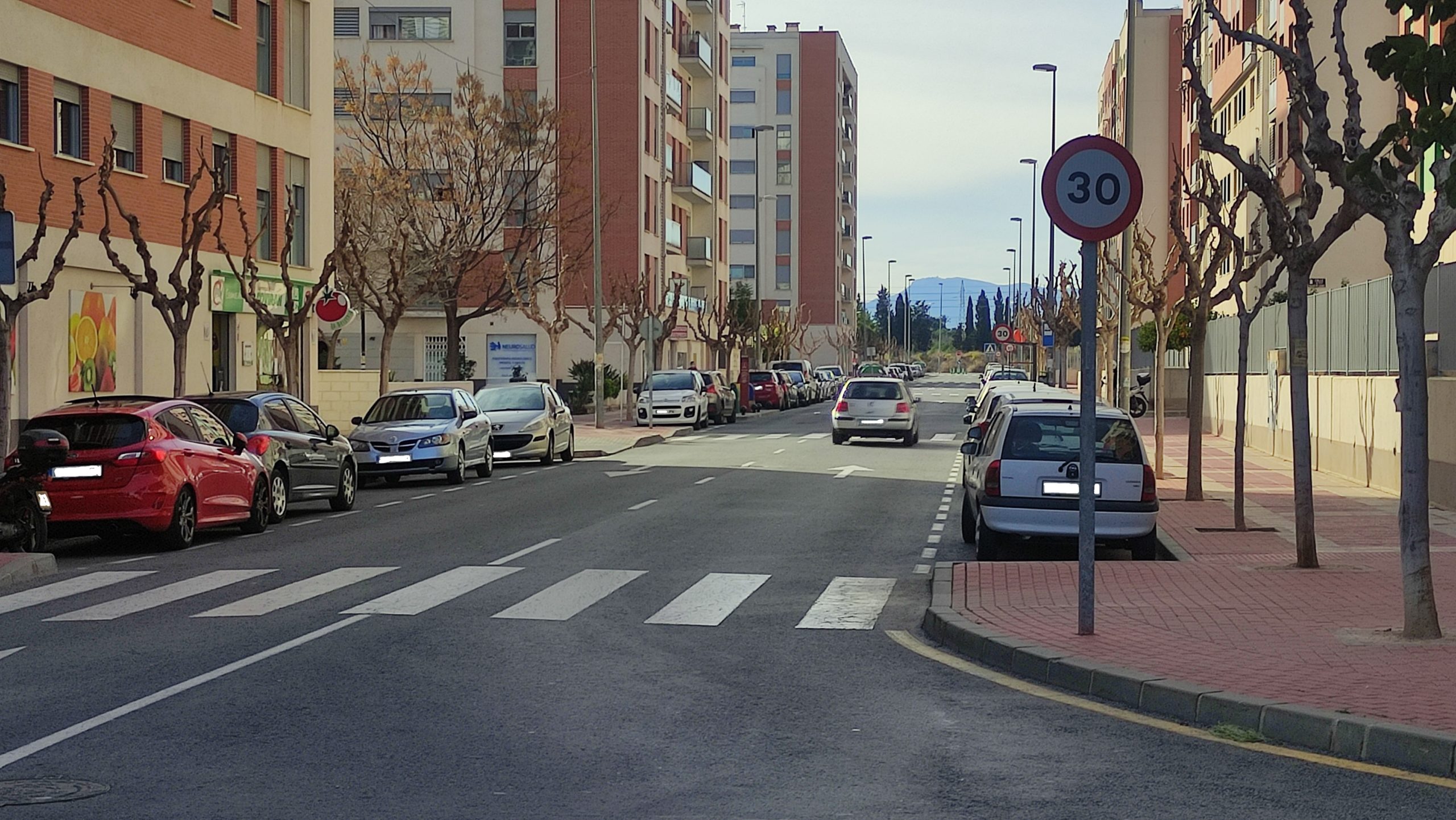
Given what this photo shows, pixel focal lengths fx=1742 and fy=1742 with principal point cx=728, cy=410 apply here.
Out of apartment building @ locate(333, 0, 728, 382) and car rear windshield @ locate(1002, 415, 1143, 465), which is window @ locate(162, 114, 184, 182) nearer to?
car rear windshield @ locate(1002, 415, 1143, 465)

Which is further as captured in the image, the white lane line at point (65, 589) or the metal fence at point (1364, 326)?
the metal fence at point (1364, 326)

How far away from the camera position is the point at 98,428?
17.2 meters

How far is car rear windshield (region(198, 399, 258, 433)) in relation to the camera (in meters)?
21.0

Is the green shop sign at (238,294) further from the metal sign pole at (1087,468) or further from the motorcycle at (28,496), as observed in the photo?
the metal sign pole at (1087,468)

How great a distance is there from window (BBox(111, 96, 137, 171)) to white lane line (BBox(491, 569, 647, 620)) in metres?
18.8

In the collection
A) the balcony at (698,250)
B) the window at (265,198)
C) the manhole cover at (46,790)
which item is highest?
the balcony at (698,250)

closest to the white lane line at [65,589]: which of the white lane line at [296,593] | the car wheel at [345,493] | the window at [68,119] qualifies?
the white lane line at [296,593]

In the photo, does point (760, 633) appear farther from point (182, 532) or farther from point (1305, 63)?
point (182, 532)

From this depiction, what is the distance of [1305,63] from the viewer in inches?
478

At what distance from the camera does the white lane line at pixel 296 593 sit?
41.2ft

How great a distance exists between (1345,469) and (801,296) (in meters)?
110

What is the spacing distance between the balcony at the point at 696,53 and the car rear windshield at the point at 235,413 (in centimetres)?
6171

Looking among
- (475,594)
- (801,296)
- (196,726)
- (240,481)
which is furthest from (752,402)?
(801,296)

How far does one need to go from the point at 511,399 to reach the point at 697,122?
51.6 metres
